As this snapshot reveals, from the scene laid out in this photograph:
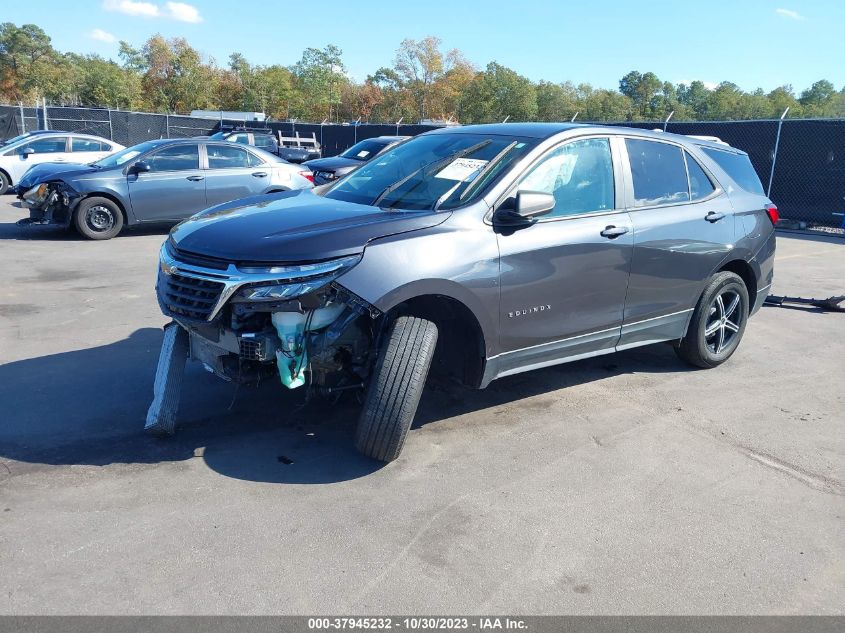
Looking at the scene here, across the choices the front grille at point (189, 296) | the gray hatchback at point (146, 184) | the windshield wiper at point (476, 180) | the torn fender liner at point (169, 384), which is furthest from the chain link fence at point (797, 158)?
the front grille at point (189, 296)

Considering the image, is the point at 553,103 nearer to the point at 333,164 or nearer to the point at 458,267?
the point at 333,164

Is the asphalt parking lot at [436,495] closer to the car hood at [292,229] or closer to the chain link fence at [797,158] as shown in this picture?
the car hood at [292,229]

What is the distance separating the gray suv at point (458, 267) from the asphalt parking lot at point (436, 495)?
15.7 inches

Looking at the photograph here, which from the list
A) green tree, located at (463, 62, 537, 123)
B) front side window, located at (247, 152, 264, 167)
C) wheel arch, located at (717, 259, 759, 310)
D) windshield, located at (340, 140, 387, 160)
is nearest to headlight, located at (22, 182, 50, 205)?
front side window, located at (247, 152, 264, 167)

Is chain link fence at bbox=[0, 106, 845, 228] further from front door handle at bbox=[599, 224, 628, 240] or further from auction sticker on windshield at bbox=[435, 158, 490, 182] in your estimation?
auction sticker on windshield at bbox=[435, 158, 490, 182]

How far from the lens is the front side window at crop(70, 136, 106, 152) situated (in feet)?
56.6

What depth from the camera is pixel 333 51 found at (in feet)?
281

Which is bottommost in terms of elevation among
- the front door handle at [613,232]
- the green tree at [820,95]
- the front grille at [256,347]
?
the front grille at [256,347]

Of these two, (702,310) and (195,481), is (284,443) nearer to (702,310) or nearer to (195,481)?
(195,481)

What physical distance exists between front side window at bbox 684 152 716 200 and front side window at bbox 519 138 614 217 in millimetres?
994

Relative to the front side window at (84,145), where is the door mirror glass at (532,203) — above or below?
below

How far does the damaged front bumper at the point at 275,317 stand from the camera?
149 inches

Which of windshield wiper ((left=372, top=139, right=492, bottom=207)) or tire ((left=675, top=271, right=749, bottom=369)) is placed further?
tire ((left=675, top=271, right=749, bottom=369))

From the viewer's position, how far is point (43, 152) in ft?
56.9
